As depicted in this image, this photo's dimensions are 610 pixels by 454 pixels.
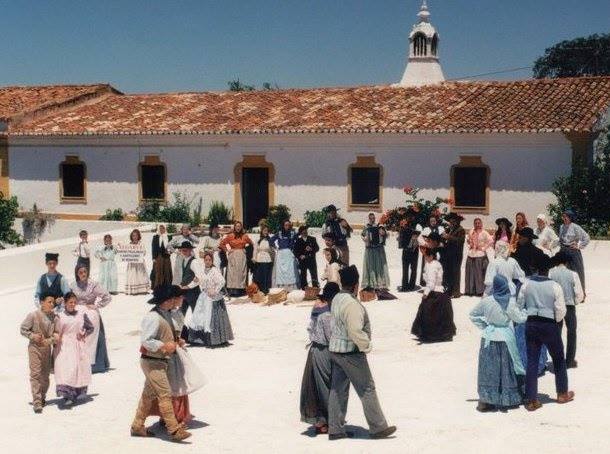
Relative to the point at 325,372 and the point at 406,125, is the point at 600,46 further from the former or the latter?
the point at 325,372

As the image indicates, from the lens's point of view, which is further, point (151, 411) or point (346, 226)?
point (346, 226)

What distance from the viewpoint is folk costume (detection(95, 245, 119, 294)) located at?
17797mm

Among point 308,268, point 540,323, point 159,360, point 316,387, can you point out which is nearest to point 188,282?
point 308,268

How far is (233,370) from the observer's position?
11.7 meters

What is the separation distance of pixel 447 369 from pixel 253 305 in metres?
5.69

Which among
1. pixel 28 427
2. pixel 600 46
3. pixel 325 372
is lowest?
pixel 28 427

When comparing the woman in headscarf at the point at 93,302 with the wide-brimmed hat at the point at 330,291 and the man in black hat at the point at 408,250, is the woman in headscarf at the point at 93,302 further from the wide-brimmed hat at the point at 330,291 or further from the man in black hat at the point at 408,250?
the man in black hat at the point at 408,250

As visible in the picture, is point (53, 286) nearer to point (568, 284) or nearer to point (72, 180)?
point (568, 284)

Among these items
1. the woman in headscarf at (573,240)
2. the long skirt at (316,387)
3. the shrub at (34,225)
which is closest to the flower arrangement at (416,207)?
the woman in headscarf at (573,240)

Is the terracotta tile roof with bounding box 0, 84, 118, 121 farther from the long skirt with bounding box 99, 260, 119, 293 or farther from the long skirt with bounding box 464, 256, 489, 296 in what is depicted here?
the long skirt with bounding box 464, 256, 489, 296

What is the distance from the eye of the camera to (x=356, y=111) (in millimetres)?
25781

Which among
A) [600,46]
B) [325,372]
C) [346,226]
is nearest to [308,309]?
[346,226]

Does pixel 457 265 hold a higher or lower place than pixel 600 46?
lower

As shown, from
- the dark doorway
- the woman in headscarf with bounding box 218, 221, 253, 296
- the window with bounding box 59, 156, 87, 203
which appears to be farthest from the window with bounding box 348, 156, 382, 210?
the window with bounding box 59, 156, 87, 203
